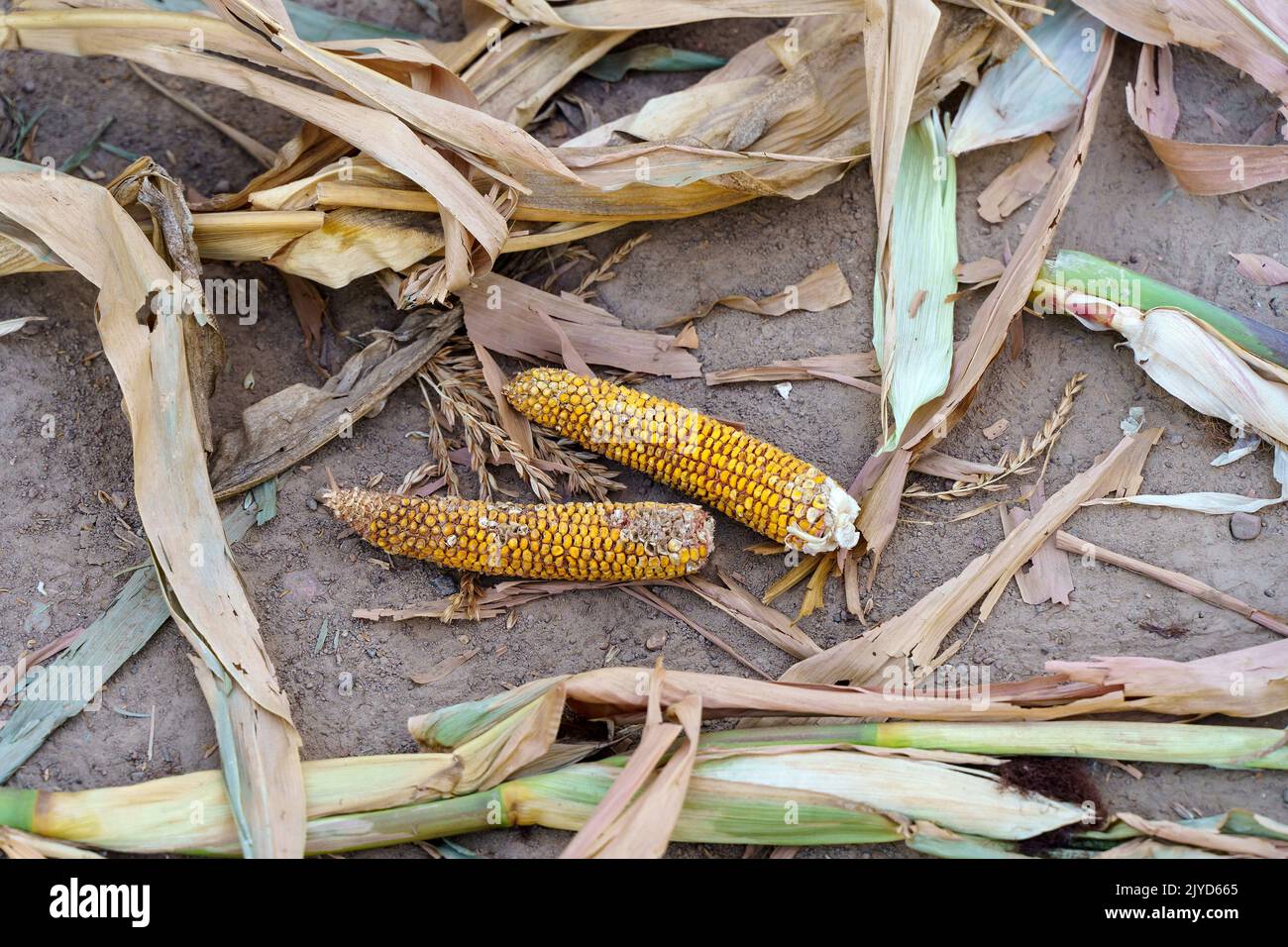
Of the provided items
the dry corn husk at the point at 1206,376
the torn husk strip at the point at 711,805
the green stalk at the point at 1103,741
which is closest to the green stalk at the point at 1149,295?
the dry corn husk at the point at 1206,376

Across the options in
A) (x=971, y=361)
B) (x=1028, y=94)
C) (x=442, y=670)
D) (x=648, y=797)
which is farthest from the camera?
(x=1028, y=94)

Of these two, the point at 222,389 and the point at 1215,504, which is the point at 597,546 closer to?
the point at 222,389

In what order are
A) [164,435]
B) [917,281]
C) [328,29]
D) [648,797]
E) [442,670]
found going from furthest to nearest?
[328,29], [917,281], [442,670], [164,435], [648,797]

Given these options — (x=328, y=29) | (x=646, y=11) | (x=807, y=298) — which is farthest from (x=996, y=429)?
(x=328, y=29)

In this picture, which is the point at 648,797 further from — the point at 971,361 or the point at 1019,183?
the point at 1019,183

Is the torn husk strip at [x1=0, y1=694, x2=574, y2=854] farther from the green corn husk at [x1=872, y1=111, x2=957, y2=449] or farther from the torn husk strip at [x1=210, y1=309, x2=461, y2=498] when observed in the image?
the green corn husk at [x1=872, y1=111, x2=957, y2=449]

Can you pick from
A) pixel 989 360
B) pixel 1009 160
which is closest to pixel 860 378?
pixel 989 360

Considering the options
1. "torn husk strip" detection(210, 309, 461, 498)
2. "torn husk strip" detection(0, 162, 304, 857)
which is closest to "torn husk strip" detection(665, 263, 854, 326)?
"torn husk strip" detection(210, 309, 461, 498)
